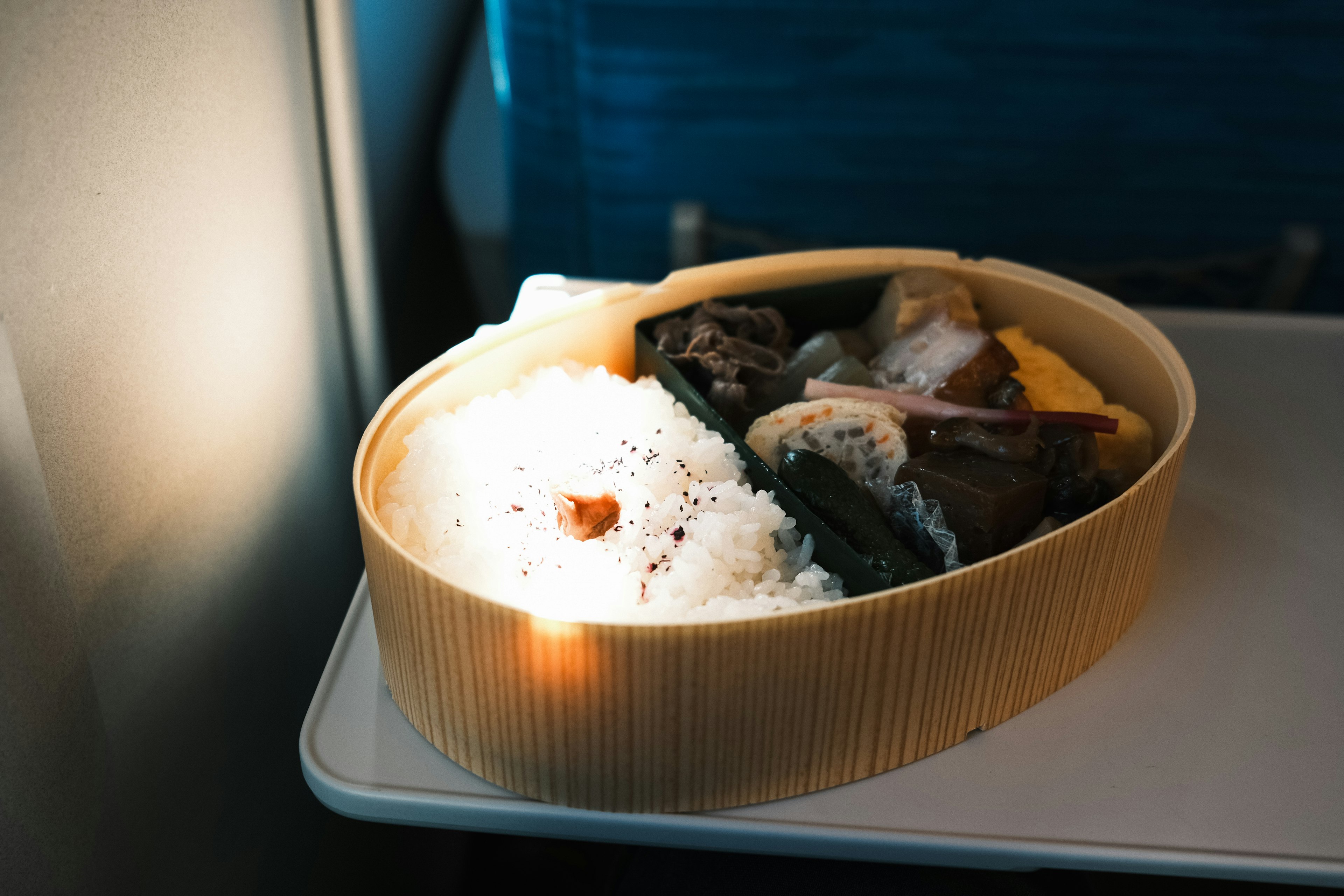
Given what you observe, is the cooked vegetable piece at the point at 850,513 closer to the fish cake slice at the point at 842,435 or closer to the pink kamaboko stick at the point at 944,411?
the fish cake slice at the point at 842,435

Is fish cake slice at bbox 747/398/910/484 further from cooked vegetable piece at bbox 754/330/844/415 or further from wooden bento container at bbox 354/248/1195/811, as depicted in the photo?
wooden bento container at bbox 354/248/1195/811

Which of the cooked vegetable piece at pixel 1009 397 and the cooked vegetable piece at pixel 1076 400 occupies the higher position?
the cooked vegetable piece at pixel 1009 397

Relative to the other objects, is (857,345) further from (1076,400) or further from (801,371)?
(1076,400)

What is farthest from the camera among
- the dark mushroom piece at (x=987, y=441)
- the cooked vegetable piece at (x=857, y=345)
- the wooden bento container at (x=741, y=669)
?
the cooked vegetable piece at (x=857, y=345)

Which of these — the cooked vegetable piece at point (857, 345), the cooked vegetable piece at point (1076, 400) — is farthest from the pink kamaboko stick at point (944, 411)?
the cooked vegetable piece at point (857, 345)

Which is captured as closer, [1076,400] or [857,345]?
[1076,400]

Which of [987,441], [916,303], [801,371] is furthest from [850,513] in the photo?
[916,303]
